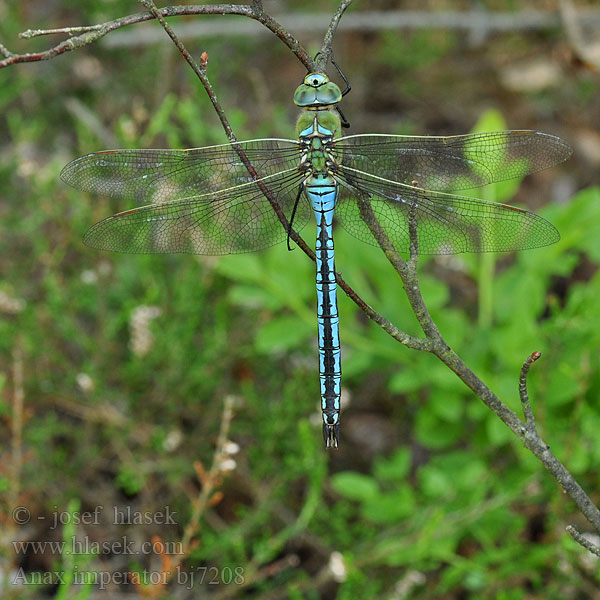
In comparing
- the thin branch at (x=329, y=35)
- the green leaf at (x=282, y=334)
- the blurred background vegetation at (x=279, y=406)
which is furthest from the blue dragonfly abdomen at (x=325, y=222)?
the green leaf at (x=282, y=334)

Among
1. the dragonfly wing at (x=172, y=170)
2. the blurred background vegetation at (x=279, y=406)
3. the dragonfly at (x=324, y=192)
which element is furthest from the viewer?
the blurred background vegetation at (x=279, y=406)

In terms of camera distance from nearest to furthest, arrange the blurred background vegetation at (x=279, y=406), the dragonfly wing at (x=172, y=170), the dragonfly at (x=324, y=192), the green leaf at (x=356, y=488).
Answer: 1. the dragonfly at (x=324, y=192)
2. the dragonfly wing at (x=172, y=170)
3. the blurred background vegetation at (x=279, y=406)
4. the green leaf at (x=356, y=488)

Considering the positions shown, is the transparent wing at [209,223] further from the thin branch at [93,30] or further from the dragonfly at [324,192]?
the thin branch at [93,30]

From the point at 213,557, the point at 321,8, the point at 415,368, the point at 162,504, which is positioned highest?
the point at 321,8

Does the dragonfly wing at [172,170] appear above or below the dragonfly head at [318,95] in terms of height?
above

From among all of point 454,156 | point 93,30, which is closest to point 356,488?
point 454,156

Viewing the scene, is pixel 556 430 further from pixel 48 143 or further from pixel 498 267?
pixel 48 143

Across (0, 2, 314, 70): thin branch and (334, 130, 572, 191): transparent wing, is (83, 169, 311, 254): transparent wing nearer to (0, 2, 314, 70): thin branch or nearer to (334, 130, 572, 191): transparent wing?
(334, 130, 572, 191): transparent wing

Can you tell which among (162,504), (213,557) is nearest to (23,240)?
(162,504)
